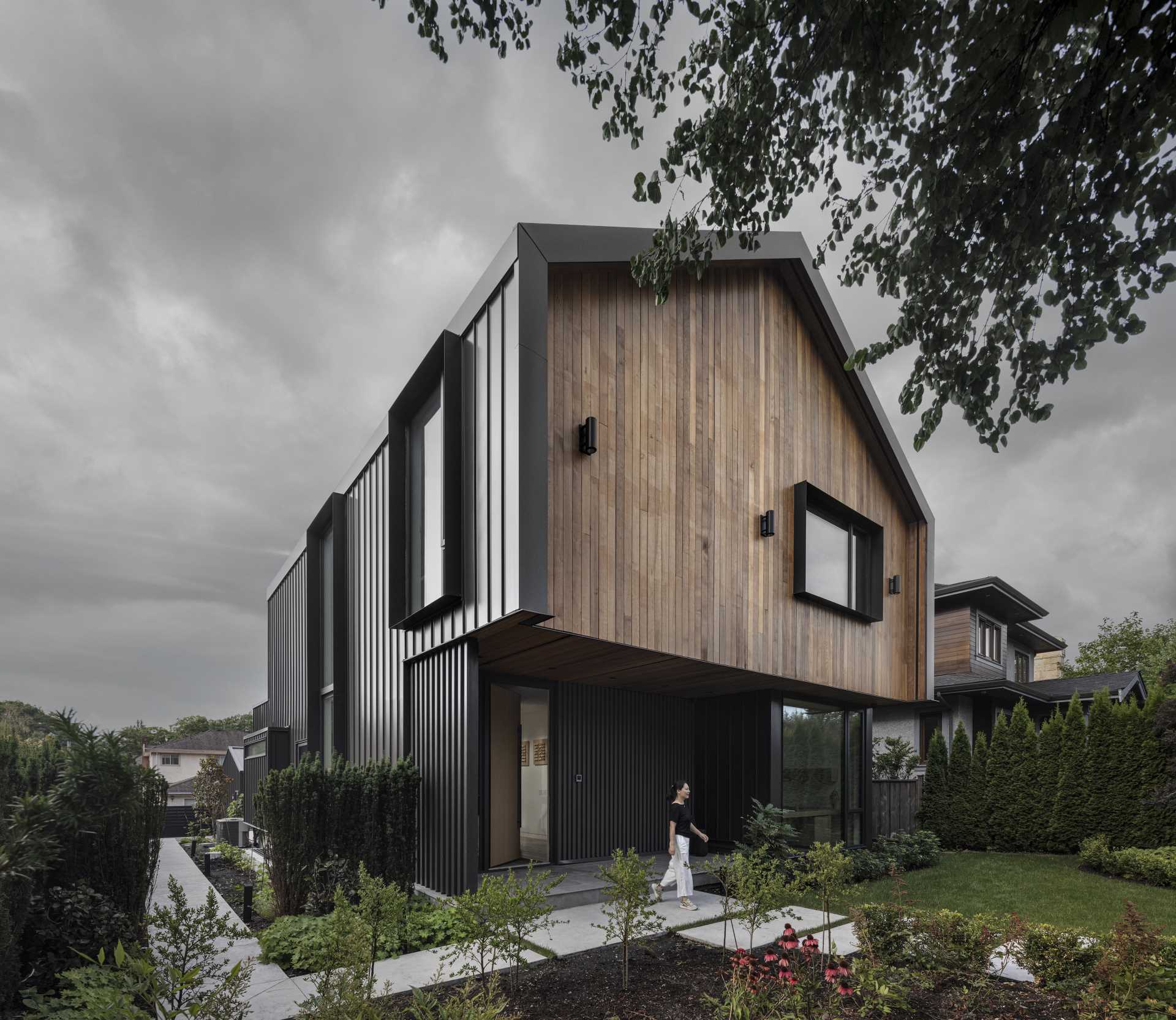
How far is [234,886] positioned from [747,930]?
7252 millimetres

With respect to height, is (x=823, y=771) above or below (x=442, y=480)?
below

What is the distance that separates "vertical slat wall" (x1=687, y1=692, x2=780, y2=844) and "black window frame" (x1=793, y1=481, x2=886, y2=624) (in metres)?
2.03

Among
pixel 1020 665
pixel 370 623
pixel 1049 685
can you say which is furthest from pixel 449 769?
pixel 1020 665

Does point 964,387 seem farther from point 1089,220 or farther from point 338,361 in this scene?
point 338,361

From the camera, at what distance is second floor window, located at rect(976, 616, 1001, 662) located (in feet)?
76.6

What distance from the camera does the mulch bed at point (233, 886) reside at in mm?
8562

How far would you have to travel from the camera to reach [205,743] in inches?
1919

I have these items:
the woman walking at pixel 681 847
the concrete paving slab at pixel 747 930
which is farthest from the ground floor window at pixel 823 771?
the concrete paving slab at pixel 747 930

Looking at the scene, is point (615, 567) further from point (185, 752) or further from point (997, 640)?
point (185, 752)

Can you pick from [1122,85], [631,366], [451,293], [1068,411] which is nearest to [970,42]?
[1122,85]

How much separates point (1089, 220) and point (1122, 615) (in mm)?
42154

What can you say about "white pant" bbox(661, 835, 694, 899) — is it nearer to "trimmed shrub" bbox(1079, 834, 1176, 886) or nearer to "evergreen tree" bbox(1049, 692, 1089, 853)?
"trimmed shrub" bbox(1079, 834, 1176, 886)

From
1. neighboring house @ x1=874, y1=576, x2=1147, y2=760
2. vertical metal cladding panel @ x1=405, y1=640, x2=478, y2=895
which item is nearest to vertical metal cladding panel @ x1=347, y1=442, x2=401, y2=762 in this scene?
vertical metal cladding panel @ x1=405, y1=640, x2=478, y2=895

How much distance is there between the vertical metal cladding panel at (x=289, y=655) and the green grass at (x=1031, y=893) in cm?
1044
